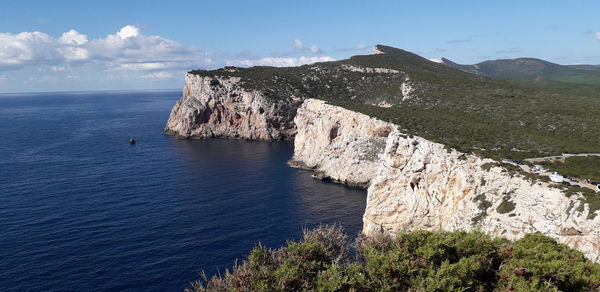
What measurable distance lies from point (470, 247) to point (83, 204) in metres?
64.9

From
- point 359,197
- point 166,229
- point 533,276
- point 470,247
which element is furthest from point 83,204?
point 533,276

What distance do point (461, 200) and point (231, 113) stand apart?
105 metres

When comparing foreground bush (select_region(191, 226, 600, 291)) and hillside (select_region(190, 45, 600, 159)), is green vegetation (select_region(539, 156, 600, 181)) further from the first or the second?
foreground bush (select_region(191, 226, 600, 291))

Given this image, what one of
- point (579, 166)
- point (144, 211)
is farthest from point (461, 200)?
point (144, 211)

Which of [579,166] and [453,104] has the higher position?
[453,104]

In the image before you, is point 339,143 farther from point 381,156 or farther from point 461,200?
point 461,200

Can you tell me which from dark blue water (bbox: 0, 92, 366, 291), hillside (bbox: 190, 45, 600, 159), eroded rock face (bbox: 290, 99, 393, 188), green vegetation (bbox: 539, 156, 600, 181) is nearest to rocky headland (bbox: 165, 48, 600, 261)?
eroded rock face (bbox: 290, 99, 393, 188)

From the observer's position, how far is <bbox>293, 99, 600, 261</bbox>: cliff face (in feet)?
114

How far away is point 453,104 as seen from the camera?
93500 mm

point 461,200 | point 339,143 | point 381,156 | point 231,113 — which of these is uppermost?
point 231,113

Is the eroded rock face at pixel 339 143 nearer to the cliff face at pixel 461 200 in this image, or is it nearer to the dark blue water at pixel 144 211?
the dark blue water at pixel 144 211

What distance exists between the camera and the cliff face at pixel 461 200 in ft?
114

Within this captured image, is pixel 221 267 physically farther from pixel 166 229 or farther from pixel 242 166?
pixel 242 166

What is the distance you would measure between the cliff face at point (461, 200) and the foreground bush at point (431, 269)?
6685mm
